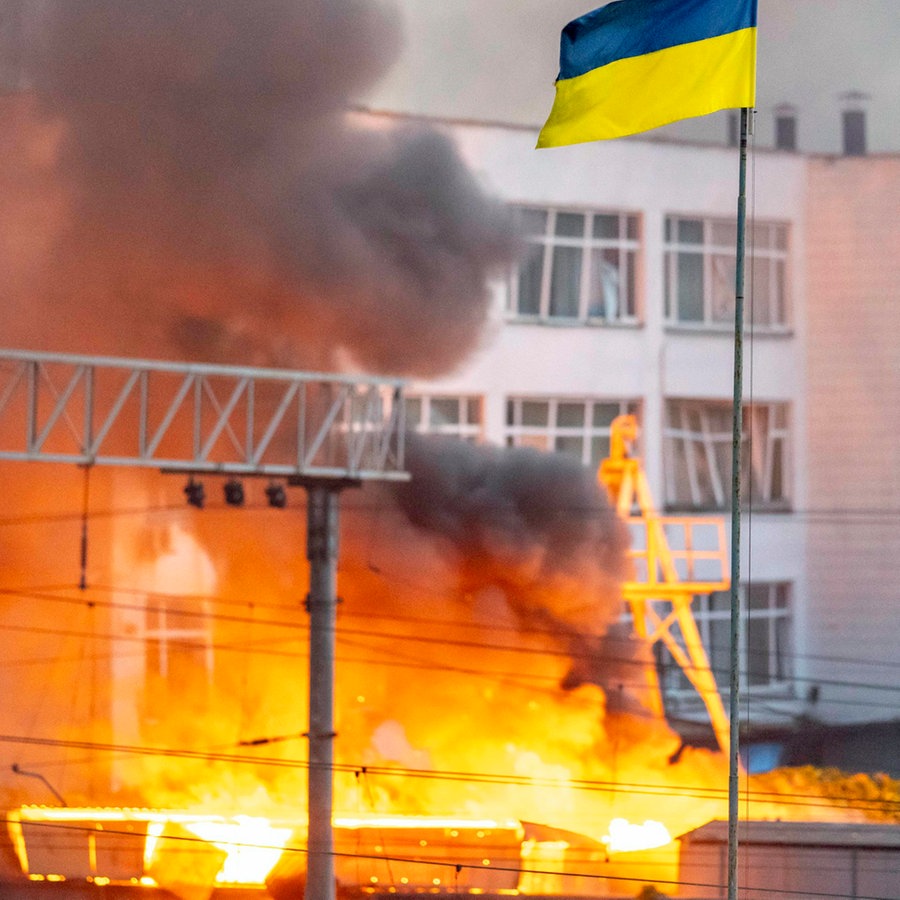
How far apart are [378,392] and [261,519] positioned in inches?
134

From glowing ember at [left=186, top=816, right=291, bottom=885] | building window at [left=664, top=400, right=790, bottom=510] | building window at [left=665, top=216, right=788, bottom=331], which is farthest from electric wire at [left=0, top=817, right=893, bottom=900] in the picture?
building window at [left=665, top=216, right=788, bottom=331]

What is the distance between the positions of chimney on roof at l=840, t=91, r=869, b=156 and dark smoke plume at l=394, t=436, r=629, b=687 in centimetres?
535

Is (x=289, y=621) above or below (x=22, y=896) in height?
above

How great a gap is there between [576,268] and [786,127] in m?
3.26

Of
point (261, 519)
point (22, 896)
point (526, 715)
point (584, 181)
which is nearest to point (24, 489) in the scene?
point (261, 519)

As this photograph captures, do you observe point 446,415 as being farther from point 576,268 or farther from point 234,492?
point 234,492

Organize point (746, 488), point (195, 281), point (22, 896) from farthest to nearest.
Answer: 1. point (746, 488)
2. point (195, 281)
3. point (22, 896)

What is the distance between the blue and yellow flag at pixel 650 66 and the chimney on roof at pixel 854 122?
8.88 metres

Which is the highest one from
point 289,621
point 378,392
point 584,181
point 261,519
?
point 584,181

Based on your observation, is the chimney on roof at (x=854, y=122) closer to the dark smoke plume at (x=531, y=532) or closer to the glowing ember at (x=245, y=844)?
the dark smoke plume at (x=531, y=532)

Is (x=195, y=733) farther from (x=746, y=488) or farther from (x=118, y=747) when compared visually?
(x=746, y=488)

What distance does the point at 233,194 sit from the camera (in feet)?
49.8

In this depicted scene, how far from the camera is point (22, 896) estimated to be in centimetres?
1398

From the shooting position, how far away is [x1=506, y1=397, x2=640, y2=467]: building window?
1603cm
